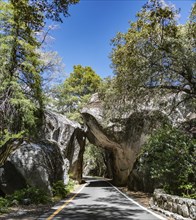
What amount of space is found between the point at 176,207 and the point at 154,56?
7.16 m

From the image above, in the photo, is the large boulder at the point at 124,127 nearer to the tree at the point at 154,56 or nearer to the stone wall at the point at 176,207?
the tree at the point at 154,56

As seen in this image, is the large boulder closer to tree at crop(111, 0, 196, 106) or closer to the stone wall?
tree at crop(111, 0, 196, 106)

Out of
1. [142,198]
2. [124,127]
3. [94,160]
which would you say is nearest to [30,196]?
[142,198]

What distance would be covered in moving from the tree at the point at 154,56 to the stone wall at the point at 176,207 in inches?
238

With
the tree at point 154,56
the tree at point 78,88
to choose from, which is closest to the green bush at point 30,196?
the tree at point 154,56

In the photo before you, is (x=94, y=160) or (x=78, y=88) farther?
(x=94, y=160)

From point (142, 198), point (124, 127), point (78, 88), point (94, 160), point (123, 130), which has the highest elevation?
point (78, 88)

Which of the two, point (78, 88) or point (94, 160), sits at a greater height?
point (78, 88)

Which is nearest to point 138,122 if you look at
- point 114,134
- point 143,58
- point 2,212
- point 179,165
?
point 114,134

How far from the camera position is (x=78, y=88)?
40281 mm

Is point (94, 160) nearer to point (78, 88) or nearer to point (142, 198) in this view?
point (78, 88)

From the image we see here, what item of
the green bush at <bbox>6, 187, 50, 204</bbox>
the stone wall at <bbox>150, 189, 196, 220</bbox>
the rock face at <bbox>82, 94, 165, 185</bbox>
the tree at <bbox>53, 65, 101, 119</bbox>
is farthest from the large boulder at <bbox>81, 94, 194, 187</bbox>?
the tree at <bbox>53, 65, 101, 119</bbox>

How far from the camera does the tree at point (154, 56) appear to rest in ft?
39.1

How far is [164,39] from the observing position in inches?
→ 477
